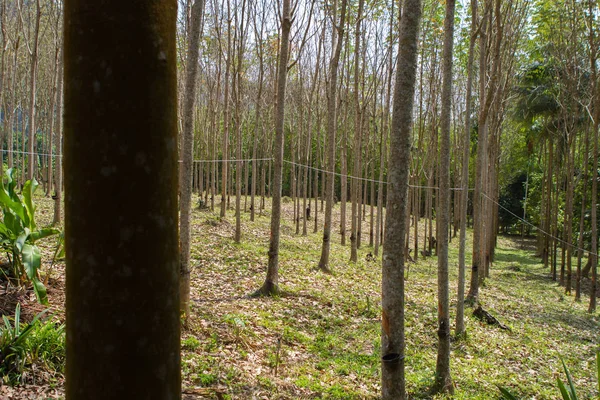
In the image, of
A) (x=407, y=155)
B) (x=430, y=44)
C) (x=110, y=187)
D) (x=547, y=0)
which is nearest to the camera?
(x=110, y=187)

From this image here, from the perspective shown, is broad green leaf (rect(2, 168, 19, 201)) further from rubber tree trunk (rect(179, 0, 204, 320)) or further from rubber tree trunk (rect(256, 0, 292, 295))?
rubber tree trunk (rect(256, 0, 292, 295))

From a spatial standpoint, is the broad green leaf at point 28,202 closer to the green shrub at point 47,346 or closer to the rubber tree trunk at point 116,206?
the green shrub at point 47,346

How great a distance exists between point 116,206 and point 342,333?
5.87 metres

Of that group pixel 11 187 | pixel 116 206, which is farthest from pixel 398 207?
pixel 11 187

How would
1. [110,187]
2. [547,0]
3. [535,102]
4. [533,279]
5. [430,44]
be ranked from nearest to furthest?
[110,187] → [547,0] → [430,44] → [533,279] → [535,102]

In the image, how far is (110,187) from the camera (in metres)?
1.01

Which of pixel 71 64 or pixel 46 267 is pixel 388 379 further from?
pixel 46 267

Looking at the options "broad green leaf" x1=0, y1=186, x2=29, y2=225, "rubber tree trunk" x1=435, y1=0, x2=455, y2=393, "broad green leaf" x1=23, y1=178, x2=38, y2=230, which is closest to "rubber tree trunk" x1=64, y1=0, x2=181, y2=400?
"broad green leaf" x1=0, y1=186, x2=29, y2=225

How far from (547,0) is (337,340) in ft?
37.9

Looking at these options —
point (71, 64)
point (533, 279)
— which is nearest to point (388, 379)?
point (71, 64)

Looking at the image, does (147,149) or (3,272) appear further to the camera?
(3,272)

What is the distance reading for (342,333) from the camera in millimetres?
6438

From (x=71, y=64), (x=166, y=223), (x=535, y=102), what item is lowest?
(x=166, y=223)

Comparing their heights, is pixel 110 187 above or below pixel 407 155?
below
